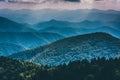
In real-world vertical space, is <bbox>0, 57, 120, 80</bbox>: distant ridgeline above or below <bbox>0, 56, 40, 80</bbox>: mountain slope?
above

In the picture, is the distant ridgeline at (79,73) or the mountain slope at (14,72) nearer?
the distant ridgeline at (79,73)

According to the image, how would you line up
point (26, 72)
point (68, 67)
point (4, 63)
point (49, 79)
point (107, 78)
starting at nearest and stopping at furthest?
point (107, 78) < point (49, 79) < point (68, 67) < point (26, 72) < point (4, 63)

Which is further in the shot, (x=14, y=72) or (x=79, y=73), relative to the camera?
(x=14, y=72)

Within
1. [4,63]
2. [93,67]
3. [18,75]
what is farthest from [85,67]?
[4,63]

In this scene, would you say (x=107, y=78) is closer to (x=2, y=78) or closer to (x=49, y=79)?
(x=49, y=79)

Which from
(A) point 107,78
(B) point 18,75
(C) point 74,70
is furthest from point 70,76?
(B) point 18,75

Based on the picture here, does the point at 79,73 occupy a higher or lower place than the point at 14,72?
higher

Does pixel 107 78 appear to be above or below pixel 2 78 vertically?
above

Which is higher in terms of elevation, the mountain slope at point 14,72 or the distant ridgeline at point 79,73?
the distant ridgeline at point 79,73

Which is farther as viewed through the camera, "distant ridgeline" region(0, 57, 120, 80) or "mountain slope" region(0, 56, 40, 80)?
"mountain slope" region(0, 56, 40, 80)

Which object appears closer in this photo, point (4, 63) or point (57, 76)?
point (57, 76)

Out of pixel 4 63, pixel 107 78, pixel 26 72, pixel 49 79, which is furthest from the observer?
pixel 4 63
